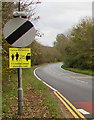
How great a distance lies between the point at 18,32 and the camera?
6078 millimetres

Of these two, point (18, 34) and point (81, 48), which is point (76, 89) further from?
point (81, 48)

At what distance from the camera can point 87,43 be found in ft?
132

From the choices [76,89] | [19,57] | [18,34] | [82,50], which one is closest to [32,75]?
[76,89]

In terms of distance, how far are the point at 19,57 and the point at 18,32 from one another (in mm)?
667

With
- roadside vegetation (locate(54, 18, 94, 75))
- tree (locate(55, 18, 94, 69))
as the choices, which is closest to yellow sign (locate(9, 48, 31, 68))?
roadside vegetation (locate(54, 18, 94, 75))

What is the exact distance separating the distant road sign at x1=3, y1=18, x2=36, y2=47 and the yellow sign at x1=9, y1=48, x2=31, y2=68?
6.5 inches

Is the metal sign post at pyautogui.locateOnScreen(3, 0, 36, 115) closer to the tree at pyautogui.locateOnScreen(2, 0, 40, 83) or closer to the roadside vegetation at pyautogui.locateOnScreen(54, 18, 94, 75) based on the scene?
the tree at pyautogui.locateOnScreen(2, 0, 40, 83)

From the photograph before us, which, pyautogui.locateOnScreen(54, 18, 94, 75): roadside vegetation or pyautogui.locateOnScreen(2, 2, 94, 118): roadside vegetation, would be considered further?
pyautogui.locateOnScreen(54, 18, 94, 75): roadside vegetation

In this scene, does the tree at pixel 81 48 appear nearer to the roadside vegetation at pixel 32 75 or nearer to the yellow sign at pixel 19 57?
the roadside vegetation at pixel 32 75

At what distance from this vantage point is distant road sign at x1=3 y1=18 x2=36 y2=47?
19.8 feet

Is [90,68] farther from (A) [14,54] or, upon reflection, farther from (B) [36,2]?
(A) [14,54]

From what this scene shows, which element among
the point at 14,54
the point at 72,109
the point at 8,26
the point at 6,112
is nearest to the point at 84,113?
the point at 72,109

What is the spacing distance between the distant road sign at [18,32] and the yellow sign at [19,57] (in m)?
0.17

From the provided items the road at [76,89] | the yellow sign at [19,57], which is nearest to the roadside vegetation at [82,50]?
the road at [76,89]
